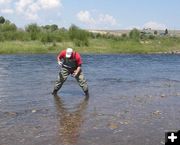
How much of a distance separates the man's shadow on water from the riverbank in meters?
48.9

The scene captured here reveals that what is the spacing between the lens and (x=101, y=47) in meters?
72.3

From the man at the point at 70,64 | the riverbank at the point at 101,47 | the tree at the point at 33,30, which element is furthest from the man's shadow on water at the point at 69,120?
the tree at the point at 33,30

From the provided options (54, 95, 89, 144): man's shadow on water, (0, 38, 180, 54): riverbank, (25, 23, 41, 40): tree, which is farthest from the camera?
(25, 23, 41, 40): tree

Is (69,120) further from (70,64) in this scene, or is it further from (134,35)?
(134,35)

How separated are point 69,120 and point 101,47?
6110 centimetres

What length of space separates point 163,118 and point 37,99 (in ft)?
18.0

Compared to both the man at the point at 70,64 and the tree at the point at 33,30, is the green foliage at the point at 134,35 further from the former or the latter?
the man at the point at 70,64

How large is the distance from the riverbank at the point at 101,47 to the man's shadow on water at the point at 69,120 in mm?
48929

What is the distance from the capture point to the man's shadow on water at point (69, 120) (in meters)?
9.60

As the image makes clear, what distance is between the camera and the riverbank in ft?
214

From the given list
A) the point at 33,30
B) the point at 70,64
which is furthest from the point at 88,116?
the point at 33,30

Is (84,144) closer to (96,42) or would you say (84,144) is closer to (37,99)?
(37,99)

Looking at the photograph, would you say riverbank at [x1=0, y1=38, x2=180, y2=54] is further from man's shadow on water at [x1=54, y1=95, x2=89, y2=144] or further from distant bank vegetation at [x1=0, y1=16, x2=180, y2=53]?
man's shadow on water at [x1=54, y1=95, x2=89, y2=144]

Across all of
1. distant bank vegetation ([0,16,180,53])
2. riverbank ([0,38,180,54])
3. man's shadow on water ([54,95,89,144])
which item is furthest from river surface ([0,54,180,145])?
distant bank vegetation ([0,16,180,53])
